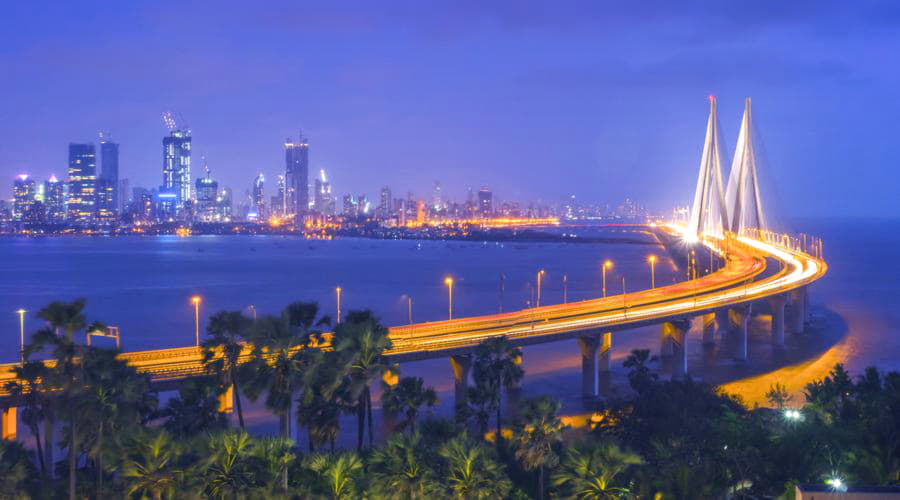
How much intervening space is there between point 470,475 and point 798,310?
4001cm

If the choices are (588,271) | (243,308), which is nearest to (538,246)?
(588,271)

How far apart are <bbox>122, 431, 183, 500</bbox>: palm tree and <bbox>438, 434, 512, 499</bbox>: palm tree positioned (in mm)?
4129

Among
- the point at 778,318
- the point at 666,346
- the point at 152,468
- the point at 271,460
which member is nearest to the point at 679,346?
the point at 666,346

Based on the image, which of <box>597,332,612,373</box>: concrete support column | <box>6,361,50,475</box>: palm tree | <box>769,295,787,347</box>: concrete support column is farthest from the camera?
<box>769,295,787,347</box>: concrete support column

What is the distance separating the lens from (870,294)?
7425 cm

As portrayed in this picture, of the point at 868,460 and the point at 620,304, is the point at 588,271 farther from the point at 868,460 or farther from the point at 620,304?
the point at 868,460

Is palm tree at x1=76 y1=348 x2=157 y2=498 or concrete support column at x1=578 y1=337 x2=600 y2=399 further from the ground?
palm tree at x1=76 y1=348 x2=157 y2=498

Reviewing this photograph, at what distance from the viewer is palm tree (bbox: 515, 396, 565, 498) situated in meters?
14.7

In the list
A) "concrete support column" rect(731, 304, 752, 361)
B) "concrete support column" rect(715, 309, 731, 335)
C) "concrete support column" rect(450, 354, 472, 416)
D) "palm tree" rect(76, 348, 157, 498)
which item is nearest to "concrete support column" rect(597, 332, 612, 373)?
A: "concrete support column" rect(450, 354, 472, 416)

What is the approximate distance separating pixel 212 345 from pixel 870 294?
69.1m

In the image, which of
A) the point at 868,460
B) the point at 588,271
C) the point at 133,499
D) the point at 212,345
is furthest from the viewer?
the point at 588,271

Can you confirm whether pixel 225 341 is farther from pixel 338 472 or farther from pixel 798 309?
pixel 798 309

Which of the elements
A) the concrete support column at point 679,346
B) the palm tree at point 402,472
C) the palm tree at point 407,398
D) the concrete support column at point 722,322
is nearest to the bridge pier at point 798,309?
the concrete support column at point 722,322

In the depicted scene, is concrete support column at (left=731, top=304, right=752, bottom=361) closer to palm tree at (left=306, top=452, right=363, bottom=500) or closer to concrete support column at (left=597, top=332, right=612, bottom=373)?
concrete support column at (left=597, top=332, right=612, bottom=373)
